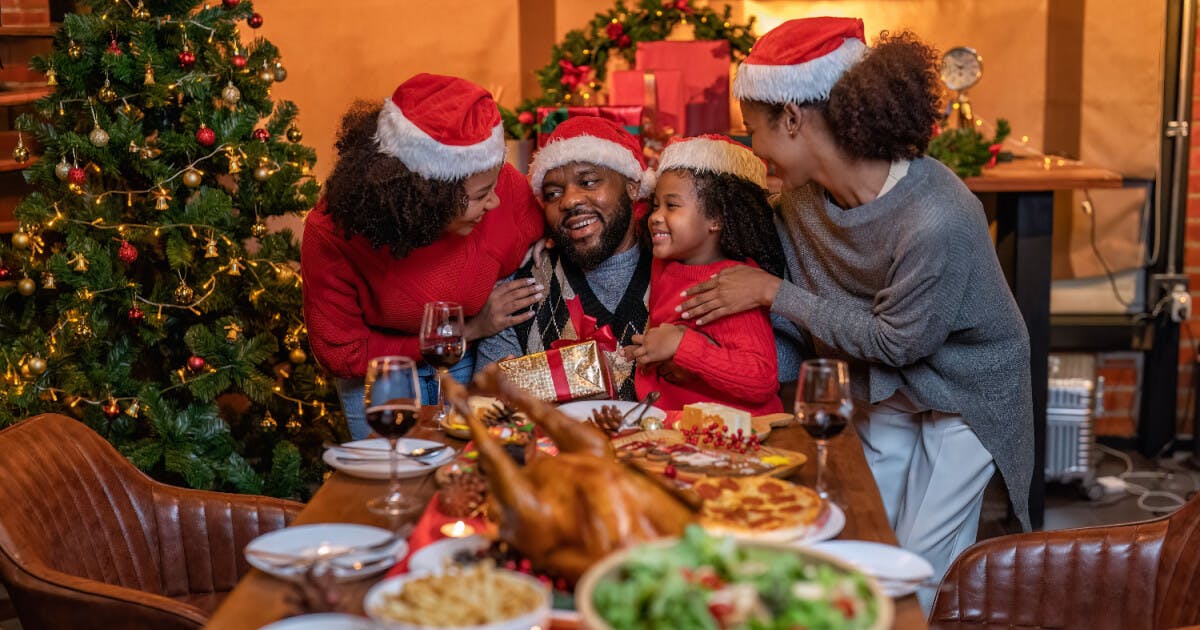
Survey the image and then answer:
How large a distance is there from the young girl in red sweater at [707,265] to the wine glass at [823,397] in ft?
2.53

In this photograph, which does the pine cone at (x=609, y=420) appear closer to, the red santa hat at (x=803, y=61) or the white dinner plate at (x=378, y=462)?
the white dinner plate at (x=378, y=462)

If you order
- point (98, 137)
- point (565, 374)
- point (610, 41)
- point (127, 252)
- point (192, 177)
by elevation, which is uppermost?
point (610, 41)

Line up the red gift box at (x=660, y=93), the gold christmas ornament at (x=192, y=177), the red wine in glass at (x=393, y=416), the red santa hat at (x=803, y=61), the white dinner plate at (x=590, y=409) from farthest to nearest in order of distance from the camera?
the red gift box at (x=660, y=93)
the gold christmas ornament at (x=192, y=177)
the red santa hat at (x=803, y=61)
the white dinner plate at (x=590, y=409)
the red wine in glass at (x=393, y=416)

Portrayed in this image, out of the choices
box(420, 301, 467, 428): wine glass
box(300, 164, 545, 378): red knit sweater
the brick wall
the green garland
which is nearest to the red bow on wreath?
the green garland

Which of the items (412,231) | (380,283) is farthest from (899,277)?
(380,283)

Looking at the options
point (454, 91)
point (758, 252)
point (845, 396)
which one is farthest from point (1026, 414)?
point (454, 91)

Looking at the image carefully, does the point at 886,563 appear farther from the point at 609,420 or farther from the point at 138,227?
the point at 138,227

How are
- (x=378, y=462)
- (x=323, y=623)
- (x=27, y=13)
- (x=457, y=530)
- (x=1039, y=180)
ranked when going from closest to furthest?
(x=323, y=623)
(x=457, y=530)
(x=378, y=462)
(x=1039, y=180)
(x=27, y=13)

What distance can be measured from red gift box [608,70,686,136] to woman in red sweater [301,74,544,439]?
3.79ft

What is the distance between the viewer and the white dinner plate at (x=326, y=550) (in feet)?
5.16

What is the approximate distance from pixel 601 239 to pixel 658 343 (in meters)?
0.38

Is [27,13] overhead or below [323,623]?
overhead

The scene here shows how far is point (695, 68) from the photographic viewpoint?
168 inches

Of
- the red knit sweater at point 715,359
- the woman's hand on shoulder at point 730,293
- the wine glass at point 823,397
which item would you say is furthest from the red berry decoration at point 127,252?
the wine glass at point 823,397
